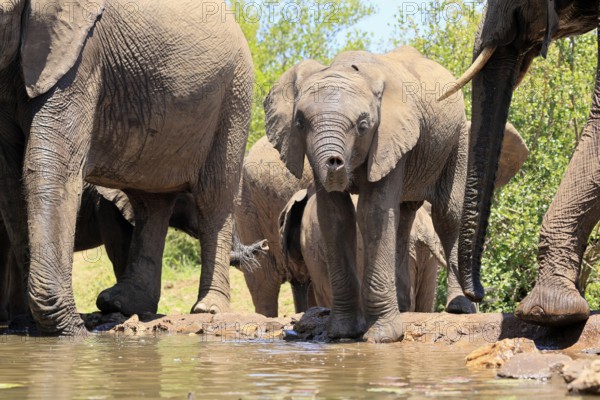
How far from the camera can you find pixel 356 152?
7.82m

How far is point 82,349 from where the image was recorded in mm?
7293

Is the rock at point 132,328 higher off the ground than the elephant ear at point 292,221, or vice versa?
the elephant ear at point 292,221

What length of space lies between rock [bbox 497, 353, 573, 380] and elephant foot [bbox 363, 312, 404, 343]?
81.3 inches

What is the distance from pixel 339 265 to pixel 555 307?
1.66 m

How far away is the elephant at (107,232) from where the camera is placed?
1048 cm

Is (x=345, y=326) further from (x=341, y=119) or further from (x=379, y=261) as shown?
(x=341, y=119)

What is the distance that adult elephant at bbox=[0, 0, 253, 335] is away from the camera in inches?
325

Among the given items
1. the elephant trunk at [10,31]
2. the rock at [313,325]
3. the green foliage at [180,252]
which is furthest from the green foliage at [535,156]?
the green foliage at [180,252]

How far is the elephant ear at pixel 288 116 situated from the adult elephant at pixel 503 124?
1.01 meters

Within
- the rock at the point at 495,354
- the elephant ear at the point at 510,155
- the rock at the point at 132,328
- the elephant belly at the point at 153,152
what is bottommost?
the rock at the point at 495,354

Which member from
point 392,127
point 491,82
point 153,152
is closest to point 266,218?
point 153,152

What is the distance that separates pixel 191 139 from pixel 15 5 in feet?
5.67

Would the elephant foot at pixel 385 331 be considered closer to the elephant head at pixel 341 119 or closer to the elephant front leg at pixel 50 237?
the elephant head at pixel 341 119

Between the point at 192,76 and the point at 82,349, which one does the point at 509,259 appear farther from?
the point at 82,349
